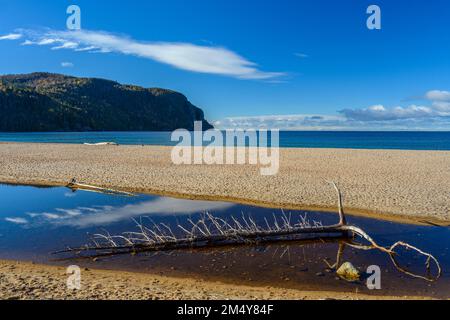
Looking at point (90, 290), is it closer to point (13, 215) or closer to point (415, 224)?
point (13, 215)

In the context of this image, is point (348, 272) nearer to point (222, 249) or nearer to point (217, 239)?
point (222, 249)

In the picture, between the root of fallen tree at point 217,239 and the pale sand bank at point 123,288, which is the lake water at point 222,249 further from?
the pale sand bank at point 123,288

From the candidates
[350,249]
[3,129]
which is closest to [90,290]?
[350,249]

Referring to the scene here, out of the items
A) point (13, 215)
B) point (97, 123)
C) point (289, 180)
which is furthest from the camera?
point (97, 123)

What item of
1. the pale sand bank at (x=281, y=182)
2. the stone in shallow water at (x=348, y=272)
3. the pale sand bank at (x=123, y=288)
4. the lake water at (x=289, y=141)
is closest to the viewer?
the pale sand bank at (x=123, y=288)

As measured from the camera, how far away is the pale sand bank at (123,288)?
704cm

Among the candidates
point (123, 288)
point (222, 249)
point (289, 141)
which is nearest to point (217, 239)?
point (222, 249)

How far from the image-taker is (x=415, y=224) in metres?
13.9

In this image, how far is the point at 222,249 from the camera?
36.3 feet

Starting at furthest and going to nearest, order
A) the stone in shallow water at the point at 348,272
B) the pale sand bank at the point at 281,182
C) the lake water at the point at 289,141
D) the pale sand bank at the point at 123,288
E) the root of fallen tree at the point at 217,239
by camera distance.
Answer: the lake water at the point at 289,141, the pale sand bank at the point at 281,182, the root of fallen tree at the point at 217,239, the stone in shallow water at the point at 348,272, the pale sand bank at the point at 123,288

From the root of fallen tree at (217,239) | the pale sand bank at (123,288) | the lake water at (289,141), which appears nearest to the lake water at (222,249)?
the root of fallen tree at (217,239)

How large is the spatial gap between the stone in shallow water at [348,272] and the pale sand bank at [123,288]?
36.1 inches

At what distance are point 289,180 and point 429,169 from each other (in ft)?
47.3
